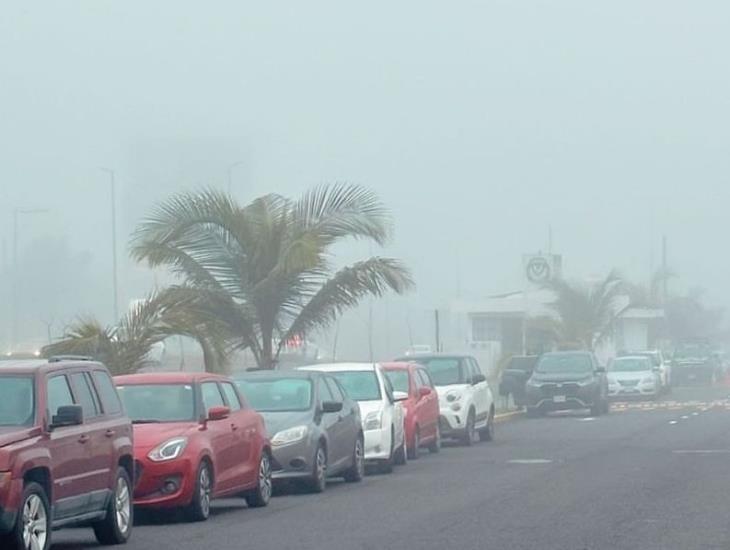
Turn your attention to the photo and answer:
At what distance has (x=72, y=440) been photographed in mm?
14078

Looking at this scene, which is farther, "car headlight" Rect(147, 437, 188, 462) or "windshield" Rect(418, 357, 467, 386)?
"windshield" Rect(418, 357, 467, 386)

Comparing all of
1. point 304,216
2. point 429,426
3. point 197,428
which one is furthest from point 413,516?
point 304,216

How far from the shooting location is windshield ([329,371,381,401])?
2525cm

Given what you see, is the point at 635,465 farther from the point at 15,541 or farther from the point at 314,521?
the point at 15,541

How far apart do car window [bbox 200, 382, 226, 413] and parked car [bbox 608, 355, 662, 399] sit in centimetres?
3694

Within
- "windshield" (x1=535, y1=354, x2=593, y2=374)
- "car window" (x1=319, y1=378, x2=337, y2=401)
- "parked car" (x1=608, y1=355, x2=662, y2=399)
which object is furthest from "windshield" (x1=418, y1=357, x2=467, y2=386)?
"parked car" (x1=608, y1=355, x2=662, y2=399)

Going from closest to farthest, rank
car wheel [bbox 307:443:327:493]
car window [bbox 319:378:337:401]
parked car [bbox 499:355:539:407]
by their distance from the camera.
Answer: car wheel [bbox 307:443:327:493]
car window [bbox 319:378:337:401]
parked car [bbox 499:355:539:407]

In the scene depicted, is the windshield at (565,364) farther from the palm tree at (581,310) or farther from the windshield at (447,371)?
the palm tree at (581,310)

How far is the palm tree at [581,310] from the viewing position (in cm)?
6469

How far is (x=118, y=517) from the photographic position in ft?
49.8

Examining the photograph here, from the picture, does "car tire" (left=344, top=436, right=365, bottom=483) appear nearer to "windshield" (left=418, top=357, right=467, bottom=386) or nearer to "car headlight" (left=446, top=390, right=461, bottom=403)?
"car headlight" (left=446, top=390, right=461, bottom=403)

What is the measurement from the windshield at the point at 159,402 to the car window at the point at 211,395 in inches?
9.3

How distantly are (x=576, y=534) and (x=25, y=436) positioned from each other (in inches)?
203

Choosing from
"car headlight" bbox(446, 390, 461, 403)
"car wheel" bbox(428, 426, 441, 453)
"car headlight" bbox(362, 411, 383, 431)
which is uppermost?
"car headlight" bbox(446, 390, 461, 403)
